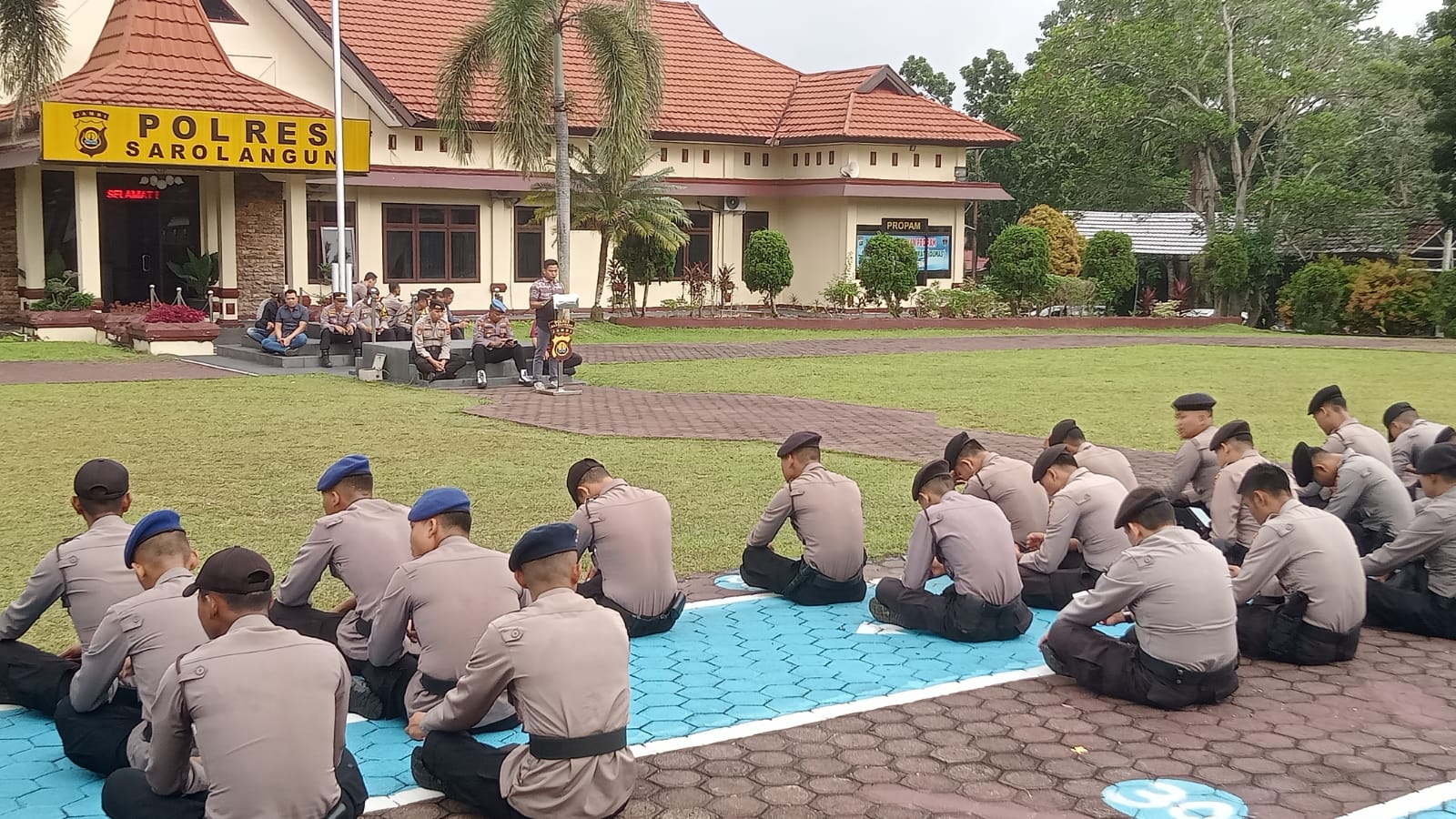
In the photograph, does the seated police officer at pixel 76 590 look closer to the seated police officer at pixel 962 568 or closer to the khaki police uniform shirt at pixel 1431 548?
the seated police officer at pixel 962 568

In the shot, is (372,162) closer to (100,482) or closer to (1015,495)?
(1015,495)

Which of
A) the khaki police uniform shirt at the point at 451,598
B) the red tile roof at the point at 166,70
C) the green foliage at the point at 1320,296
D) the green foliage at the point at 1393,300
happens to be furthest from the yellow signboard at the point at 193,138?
the green foliage at the point at 1393,300

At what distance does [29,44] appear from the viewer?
1914cm

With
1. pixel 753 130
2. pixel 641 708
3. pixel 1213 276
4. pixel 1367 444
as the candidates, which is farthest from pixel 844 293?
pixel 641 708

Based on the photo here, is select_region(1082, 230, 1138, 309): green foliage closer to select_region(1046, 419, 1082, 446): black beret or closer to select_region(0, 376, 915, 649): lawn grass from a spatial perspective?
select_region(0, 376, 915, 649): lawn grass

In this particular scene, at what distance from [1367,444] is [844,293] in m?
25.7

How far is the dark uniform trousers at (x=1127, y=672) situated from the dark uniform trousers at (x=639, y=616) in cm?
193

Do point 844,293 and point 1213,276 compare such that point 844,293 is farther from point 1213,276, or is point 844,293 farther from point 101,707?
point 101,707

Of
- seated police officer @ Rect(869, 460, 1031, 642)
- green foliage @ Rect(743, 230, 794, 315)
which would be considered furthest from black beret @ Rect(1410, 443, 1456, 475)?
green foliage @ Rect(743, 230, 794, 315)

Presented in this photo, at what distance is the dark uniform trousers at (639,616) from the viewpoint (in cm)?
706

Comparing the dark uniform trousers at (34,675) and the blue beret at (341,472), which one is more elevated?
the blue beret at (341,472)

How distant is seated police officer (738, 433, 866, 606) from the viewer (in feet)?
25.5

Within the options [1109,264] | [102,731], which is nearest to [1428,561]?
[102,731]

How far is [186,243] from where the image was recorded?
27.7m
